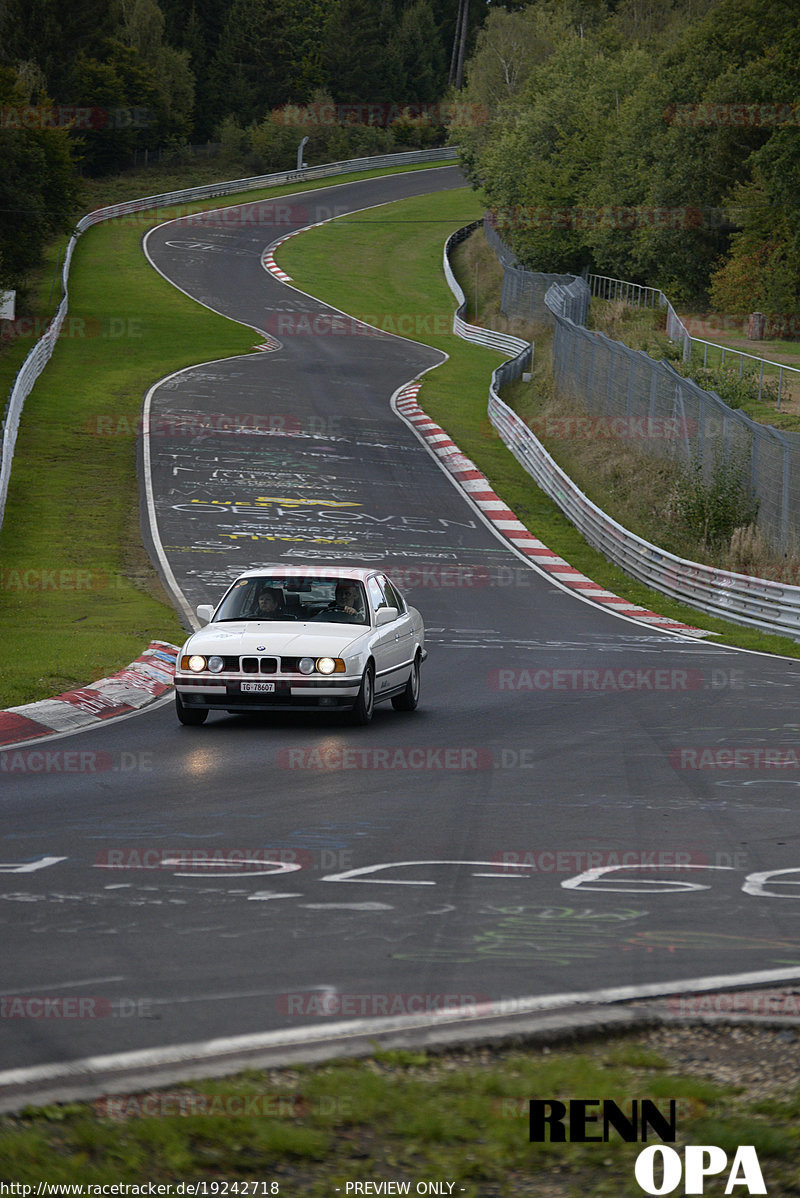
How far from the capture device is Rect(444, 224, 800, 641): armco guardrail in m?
22.9

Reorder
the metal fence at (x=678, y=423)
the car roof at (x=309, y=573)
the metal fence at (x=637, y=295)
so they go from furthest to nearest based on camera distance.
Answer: the metal fence at (x=637, y=295)
the metal fence at (x=678, y=423)
the car roof at (x=309, y=573)

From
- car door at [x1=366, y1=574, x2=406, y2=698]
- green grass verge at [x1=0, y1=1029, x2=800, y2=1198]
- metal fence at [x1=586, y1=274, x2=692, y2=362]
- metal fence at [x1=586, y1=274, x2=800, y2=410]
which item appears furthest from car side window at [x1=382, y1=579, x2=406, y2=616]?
metal fence at [x1=586, y1=274, x2=692, y2=362]

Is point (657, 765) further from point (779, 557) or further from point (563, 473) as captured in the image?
point (563, 473)

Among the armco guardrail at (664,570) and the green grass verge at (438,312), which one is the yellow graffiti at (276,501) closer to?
the green grass verge at (438,312)

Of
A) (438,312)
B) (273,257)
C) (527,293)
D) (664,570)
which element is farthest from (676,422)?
(273,257)

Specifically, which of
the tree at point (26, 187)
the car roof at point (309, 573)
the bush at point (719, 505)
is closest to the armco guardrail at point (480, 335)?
the tree at point (26, 187)

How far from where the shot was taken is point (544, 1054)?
500 centimetres

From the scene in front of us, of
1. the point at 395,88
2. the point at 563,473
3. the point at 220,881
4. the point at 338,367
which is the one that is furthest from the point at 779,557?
the point at 395,88

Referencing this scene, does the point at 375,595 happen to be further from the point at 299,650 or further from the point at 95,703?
the point at 95,703

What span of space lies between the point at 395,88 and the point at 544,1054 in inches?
5346

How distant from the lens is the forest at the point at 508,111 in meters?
54.9

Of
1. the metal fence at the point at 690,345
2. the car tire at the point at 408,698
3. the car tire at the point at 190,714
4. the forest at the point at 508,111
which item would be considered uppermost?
the forest at the point at 508,111

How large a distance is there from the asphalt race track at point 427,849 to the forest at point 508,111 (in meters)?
35.2

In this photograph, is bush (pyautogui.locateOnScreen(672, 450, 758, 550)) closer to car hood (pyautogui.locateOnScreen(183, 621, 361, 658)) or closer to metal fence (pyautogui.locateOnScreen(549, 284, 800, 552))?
metal fence (pyautogui.locateOnScreen(549, 284, 800, 552))
